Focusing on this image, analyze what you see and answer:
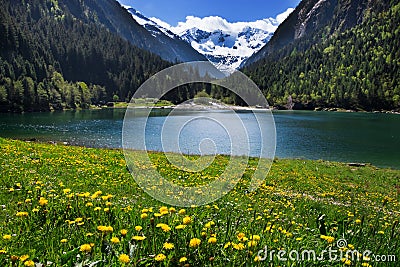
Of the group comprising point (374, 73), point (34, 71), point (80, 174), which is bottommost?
point (80, 174)

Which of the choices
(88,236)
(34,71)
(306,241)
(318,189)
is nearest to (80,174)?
(88,236)

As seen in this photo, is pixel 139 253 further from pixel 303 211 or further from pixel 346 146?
pixel 346 146

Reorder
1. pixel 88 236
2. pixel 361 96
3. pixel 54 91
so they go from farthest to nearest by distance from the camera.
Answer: pixel 361 96, pixel 54 91, pixel 88 236

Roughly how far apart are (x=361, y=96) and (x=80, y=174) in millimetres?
183593

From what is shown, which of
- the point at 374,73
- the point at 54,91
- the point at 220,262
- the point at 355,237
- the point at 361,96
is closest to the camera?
the point at 220,262

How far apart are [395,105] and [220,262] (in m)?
181

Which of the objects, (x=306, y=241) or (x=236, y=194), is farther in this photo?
(x=236, y=194)

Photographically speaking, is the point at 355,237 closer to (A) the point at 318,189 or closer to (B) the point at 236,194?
(B) the point at 236,194

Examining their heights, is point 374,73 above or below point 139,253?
above

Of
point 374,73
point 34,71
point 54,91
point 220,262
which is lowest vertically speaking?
point 220,262

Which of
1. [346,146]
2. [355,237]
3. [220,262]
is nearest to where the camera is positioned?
[220,262]

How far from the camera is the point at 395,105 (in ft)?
519

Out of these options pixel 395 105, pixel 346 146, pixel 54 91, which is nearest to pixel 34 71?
pixel 54 91

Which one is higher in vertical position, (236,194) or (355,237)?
(355,237)
